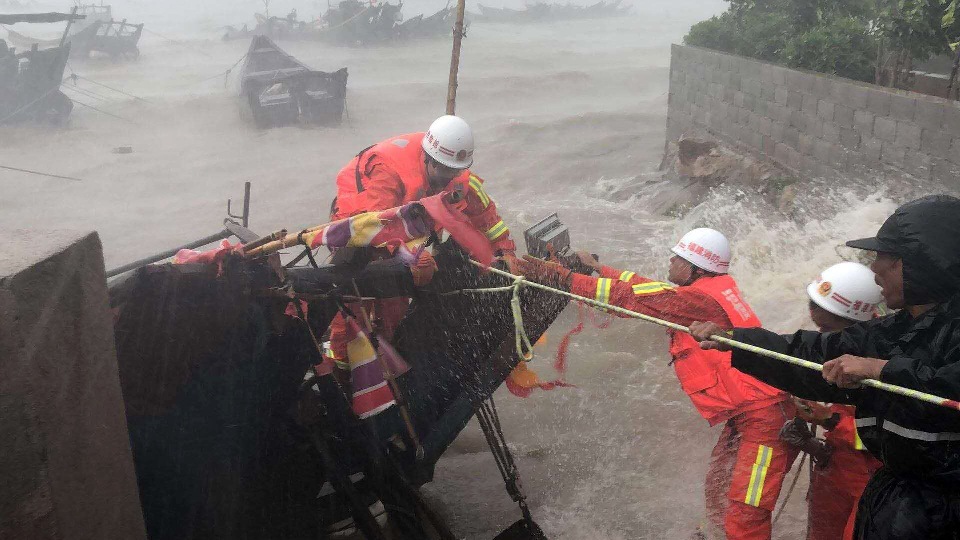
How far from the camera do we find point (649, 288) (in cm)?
343

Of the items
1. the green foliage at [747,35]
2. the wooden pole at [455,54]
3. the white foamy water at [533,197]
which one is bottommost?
the white foamy water at [533,197]

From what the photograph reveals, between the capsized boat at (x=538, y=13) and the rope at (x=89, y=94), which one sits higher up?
the capsized boat at (x=538, y=13)

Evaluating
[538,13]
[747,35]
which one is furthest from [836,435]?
[538,13]

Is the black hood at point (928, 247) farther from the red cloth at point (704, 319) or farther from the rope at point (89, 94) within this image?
the rope at point (89, 94)

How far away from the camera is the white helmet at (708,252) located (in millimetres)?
3664

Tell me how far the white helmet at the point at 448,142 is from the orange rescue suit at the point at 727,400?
134 centimetres

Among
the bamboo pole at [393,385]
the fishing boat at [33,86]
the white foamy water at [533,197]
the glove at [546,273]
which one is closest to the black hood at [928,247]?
the glove at [546,273]

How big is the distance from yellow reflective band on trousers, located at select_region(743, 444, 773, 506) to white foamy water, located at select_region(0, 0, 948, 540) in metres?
1.40

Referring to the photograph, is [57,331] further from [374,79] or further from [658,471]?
[374,79]

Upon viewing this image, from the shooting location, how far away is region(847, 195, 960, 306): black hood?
1998 mm

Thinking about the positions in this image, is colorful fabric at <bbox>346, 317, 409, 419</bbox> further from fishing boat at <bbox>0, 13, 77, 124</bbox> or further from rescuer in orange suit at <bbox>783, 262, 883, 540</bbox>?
fishing boat at <bbox>0, 13, 77, 124</bbox>

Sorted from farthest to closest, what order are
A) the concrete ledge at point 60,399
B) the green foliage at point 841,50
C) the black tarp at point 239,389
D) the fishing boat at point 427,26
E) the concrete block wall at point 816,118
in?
1. the fishing boat at point 427,26
2. the green foliage at point 841,50
3. the concrete block wall at point 816,118
4. the black tarp at point 239,389
5. the concrete ledge at point 60,399

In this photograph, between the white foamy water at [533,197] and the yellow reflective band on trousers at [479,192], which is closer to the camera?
the yellow reflective band on trousers at [479,192]

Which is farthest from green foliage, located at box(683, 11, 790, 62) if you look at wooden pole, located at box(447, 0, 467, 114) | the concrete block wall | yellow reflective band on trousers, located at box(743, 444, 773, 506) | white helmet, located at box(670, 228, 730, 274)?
yellow reflective band on trousers, located at box(743, 444, 773, 506)
